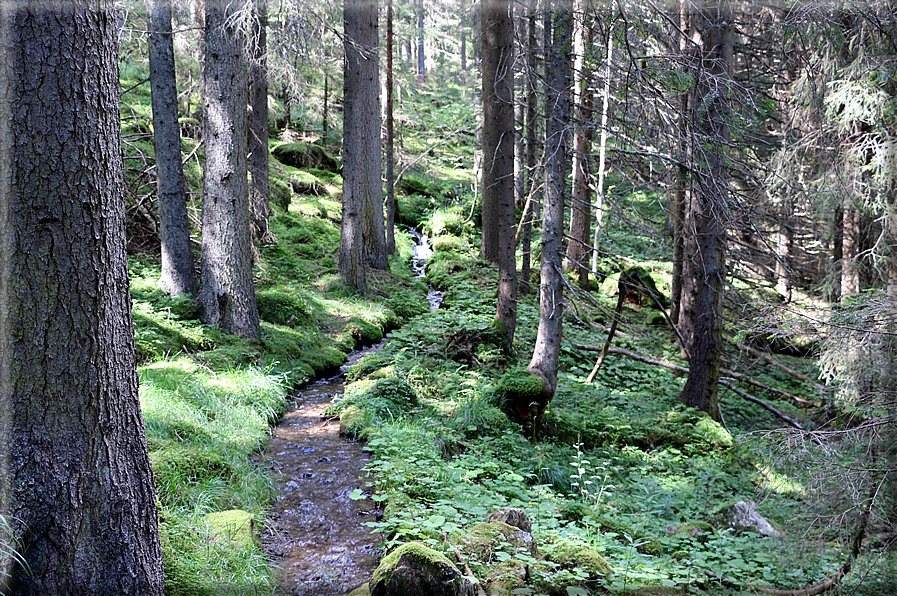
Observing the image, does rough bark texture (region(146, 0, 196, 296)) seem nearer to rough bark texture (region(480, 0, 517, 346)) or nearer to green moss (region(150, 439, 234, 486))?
green moss (region(150, 439, 234, 486))

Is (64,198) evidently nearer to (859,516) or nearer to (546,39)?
(859,516)

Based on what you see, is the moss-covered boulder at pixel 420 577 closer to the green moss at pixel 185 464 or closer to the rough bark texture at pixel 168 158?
the green moss at pixel 185 464

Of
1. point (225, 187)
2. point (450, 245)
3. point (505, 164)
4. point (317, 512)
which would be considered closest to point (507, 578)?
point (317, 512)

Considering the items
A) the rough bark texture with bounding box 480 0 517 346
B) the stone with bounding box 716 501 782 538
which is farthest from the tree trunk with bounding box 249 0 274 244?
the stone with bounding box 716 501 782 538

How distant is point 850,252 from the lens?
→ 30.9 ft

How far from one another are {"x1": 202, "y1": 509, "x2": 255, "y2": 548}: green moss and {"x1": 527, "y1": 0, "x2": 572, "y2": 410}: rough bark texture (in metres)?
3.97

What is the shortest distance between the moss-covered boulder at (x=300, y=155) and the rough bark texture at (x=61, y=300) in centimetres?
1682

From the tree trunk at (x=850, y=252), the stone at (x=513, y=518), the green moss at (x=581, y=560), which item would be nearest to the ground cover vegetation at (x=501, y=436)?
the green moss at (x=581, y=560)

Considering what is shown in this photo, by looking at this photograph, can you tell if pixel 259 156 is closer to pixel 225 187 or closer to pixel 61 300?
pixel 225 187

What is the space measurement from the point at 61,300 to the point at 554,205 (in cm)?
518

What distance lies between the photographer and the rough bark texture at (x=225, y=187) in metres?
7.46

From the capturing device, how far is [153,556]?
9.40 feet

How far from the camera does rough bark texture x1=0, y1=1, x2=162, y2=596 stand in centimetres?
246

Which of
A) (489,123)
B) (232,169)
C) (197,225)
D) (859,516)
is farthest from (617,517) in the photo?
(197,225)
